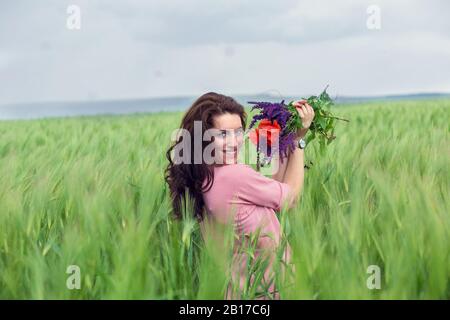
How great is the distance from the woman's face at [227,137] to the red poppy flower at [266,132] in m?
0.04

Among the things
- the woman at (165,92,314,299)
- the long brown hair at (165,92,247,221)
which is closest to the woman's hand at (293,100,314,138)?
the woman at (165,92,314,299)

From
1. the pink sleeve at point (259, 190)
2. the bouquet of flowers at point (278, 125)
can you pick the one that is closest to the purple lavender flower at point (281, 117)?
the bouquet of flowers at point (278, 125)

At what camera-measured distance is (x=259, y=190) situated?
1.44 m

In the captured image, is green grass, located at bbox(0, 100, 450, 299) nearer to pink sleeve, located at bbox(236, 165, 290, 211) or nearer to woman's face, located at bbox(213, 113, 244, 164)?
pink sleeve, located at bbox(236, 165, 290, 211)

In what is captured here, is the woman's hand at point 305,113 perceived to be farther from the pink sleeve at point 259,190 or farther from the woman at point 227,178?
the pink sleeve at point 259,190

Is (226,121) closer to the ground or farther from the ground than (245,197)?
farther from the ground

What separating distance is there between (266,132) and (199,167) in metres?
0.19

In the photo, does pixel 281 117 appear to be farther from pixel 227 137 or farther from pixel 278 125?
pixel 227 137

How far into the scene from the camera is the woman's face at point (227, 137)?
1.48 m

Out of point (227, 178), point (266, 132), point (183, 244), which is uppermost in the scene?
point (266, 132)

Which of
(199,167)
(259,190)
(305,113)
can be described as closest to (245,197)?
(259,190)

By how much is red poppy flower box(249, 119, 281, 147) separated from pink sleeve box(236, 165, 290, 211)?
10 centimetres

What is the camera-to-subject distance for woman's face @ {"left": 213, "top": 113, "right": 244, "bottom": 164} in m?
1.48
